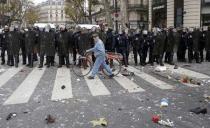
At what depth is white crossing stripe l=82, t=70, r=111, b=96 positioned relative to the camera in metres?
12.1

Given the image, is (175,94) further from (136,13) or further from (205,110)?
(136,13)

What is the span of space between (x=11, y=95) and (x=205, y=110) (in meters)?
5.60

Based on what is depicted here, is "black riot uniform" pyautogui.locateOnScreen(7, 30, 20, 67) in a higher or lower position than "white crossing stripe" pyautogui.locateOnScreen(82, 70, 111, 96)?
higher

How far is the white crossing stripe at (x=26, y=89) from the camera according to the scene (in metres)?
11.4

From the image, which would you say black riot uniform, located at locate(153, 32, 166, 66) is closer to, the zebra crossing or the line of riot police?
the line of riot police

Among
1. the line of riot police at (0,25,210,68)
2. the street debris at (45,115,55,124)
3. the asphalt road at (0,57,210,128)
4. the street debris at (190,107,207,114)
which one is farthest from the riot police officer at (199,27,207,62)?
the street debris at (45,115,55,124)

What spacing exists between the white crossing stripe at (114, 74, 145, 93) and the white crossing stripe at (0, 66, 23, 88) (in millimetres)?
3990

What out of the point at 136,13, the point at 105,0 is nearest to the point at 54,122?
the point at 105,0

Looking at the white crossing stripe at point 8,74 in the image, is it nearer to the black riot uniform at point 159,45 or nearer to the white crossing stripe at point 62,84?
the white crossing stripe at point 62,84

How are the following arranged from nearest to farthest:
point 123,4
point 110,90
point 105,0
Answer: point 110,90, point 123,4, point 105,0

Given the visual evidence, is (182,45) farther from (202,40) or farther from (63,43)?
(63,43)

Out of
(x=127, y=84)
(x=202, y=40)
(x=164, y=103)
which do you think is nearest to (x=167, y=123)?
(x=164, y=103)

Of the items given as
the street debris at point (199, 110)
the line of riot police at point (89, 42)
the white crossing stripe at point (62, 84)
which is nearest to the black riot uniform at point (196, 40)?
the line of riot police at point (89, 42)

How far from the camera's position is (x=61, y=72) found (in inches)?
674
